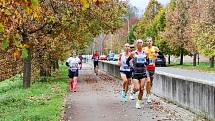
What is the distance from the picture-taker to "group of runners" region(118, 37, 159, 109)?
14.3 metres

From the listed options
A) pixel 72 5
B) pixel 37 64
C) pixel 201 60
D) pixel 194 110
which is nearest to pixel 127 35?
pixel 201 60

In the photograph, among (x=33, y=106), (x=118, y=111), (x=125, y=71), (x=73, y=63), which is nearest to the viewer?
(x=118, y=111)

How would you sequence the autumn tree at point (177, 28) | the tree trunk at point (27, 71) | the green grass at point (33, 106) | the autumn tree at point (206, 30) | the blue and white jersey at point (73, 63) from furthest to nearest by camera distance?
the autumn tree at point (177, 28)
the autumn tree at point (206, 30)
the tree trunk at point (27, 71)
the blue and white jersey at point (73, 63)
the green grass at point (33, 106)

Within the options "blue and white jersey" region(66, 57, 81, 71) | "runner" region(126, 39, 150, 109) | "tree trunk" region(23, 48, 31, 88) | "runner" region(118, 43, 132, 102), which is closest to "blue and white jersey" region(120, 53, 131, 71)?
"runner" region(118, 43, 132, 102)

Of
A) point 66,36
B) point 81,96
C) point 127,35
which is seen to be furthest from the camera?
point 127,35

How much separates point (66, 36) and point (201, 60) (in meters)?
53.7

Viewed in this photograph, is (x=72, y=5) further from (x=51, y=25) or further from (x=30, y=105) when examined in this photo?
(x=30, y=105)

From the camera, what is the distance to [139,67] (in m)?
14.4

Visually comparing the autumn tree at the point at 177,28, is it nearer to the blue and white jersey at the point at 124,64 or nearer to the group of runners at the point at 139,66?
the blue and white jersey at the point at 124,64

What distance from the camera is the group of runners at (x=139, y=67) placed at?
14273 mm

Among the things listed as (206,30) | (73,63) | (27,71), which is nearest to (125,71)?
(73,63)

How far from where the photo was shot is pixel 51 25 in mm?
22156

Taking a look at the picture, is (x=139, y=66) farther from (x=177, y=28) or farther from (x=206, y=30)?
(x=177, y=28)

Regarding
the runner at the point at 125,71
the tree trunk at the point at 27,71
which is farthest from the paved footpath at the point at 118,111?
the tree trunk at the point at 27,71
